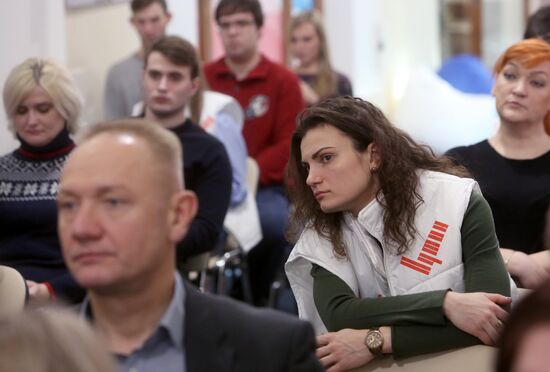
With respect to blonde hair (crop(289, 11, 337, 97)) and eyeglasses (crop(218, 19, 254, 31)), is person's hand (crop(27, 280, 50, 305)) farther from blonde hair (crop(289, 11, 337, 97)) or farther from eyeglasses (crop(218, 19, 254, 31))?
blonde hair (crop(289, 11, 337, 97))

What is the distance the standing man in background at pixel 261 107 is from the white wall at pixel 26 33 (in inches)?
31.9

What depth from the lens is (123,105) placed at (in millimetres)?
5480

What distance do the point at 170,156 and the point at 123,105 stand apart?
369 cm

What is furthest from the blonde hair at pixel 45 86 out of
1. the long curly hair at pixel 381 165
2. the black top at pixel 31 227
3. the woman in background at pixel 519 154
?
the woman in background at pixel 519 154

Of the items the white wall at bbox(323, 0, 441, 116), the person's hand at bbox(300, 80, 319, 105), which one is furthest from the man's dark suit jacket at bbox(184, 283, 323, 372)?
the white wall at bbox(323, 0, 441, 116)

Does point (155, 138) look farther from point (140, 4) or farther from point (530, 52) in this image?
point (140, 4)

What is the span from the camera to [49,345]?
1348 mm

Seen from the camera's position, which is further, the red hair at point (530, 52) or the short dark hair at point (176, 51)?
the short dark hair at point (176, 51)

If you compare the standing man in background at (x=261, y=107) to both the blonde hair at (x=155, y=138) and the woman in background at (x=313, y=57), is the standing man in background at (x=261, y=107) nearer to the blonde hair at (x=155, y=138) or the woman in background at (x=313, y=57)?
the woman in background at (x=313, y=57)

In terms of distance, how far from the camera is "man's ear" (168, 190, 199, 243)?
1844 mm

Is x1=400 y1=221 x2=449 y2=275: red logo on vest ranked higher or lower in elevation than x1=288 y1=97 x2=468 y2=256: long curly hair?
lower

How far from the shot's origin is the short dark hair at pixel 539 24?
421 centimetres

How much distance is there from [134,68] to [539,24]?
2.21 m

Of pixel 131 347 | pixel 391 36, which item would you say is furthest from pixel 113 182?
pixel 391 36
